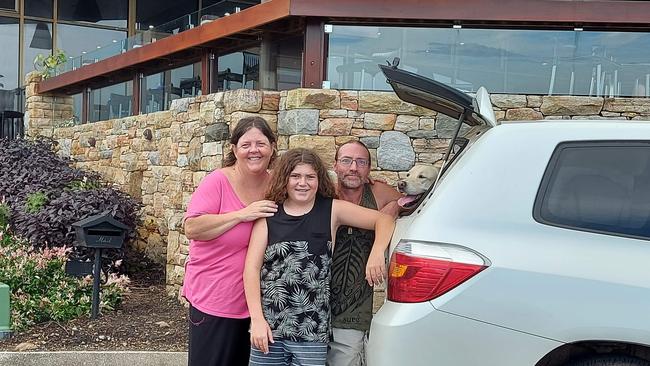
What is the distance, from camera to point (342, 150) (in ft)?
12.1

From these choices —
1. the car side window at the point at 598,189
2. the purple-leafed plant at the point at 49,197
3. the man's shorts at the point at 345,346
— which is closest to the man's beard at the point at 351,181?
the man's shorts at the point at 345,346

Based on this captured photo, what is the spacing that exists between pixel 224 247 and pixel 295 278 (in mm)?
404

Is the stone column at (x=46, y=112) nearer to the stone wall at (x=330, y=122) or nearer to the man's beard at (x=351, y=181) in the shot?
the stone wall at (x=330, y=122)

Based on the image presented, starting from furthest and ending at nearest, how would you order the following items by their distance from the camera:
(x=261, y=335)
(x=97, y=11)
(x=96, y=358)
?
(x=97, y=11) → (x=96, y=358) → (x=261, y=335)

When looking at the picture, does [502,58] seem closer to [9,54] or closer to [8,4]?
[9,54]

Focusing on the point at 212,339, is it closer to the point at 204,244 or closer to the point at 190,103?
the point at 204,244

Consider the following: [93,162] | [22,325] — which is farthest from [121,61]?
[22,325]

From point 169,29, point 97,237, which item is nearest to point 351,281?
point 97,237

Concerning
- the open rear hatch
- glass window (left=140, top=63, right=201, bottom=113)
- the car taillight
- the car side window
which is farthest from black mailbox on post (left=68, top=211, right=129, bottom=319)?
the car side window

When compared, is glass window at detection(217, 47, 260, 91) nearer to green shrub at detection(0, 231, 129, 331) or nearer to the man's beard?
green shrub at detection(0, 231, 129, 331)

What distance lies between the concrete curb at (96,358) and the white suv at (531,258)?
270cm

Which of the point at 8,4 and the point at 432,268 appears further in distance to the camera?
the point at 8,4

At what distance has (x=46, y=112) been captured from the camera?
527 inches

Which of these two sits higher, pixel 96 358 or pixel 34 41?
pixel 34 41
